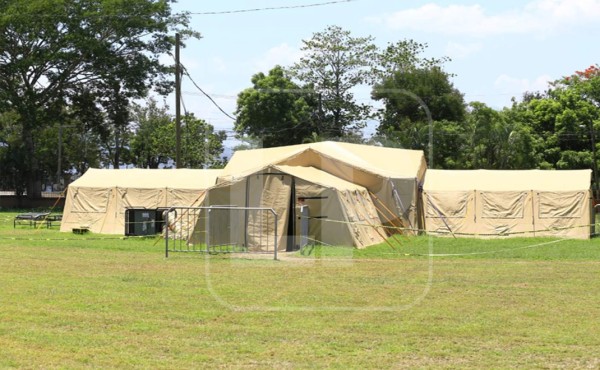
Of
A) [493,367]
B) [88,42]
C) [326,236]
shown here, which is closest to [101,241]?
[326,236]

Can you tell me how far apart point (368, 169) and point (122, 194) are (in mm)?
9510

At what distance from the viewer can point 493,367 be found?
815cm

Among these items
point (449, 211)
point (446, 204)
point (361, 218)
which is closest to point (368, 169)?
point (361, 218)

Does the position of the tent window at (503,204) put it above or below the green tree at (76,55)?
below

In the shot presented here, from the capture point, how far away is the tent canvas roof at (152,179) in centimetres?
3003

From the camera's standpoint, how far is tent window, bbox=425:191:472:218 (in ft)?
95.7

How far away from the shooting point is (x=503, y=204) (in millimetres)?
28656

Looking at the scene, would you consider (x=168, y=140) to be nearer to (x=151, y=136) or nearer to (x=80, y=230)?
(x=151, y=136)

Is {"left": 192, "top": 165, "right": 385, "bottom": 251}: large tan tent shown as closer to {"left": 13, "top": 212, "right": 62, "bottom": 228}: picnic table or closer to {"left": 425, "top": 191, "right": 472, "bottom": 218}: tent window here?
{"left": 425, "top": 191, "right": 472, "bottom": 218}: tent window

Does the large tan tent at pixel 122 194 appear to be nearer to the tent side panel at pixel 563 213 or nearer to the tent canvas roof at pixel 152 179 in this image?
the tent canvas roof at pixel 152 179

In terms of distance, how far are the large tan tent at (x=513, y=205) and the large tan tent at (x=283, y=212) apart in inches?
238

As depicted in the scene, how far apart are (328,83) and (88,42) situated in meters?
18.9

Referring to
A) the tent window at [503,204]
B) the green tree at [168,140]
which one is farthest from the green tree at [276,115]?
the tent window at [503,204]

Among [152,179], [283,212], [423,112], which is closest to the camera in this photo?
[283,212]
